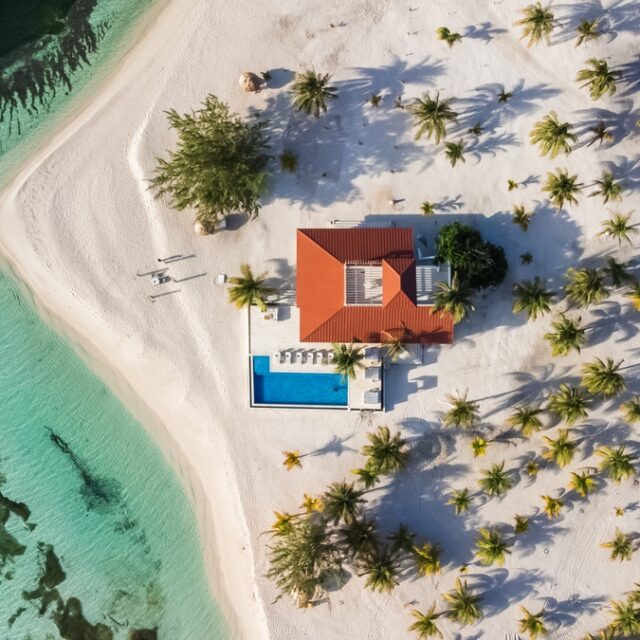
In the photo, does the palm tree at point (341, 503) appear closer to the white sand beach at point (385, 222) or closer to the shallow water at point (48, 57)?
the white sand beach at point (385, 222)

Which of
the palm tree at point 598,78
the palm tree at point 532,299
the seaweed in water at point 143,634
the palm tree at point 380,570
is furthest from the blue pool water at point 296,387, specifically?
the palm tree at point 598,78

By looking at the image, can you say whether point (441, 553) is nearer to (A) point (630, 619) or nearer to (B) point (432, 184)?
(A) point (630, 619)

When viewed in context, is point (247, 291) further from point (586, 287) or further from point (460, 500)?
point (586, 287)

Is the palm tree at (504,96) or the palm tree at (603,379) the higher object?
the palm tree at (504,96)

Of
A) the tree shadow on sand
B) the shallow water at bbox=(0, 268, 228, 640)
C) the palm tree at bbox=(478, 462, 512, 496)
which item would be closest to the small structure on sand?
the tree shadow on sand

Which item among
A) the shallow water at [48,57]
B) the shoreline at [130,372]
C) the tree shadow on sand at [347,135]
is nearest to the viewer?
the tree shadow on sand at [347,135]

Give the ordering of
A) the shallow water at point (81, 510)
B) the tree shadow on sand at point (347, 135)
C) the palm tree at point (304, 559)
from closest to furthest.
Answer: the palm tree at point (304, 559), the tree shadow on sand at point (347, 135), the shallow water at point (81, 510)

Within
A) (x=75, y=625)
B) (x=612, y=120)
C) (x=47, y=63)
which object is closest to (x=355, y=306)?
(x=612, y=120)
